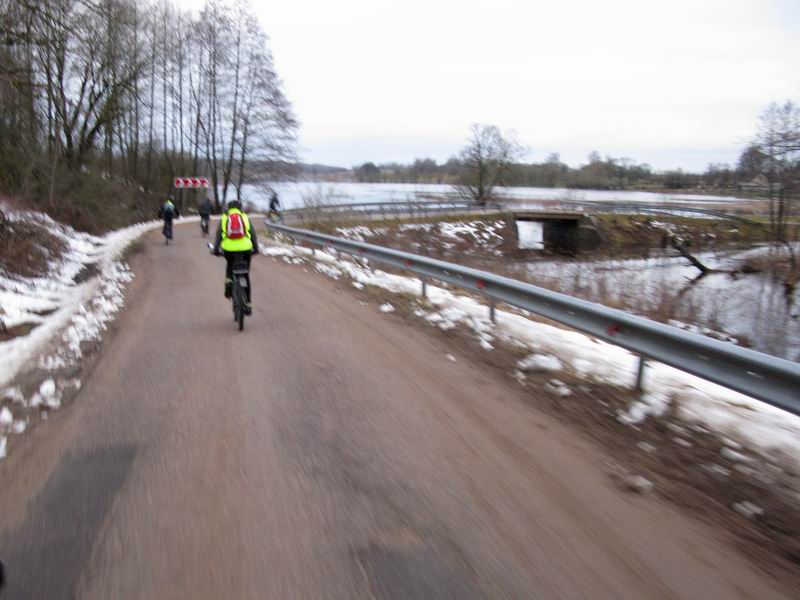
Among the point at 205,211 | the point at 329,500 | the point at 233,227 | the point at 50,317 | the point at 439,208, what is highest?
the point at 439,208

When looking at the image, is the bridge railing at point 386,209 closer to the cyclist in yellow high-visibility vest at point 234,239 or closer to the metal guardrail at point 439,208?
the metal guardrail at point 439,208

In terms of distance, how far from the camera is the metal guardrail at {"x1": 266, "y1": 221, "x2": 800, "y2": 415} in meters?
4.16

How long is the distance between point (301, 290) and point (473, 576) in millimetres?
9722

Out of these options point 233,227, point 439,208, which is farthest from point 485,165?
point 233,227

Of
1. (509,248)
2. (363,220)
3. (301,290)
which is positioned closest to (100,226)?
(363,220)

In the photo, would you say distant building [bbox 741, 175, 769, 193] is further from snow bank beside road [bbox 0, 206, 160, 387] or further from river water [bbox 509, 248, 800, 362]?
snow bank beside road [bbox 0, 206, 160, 387]

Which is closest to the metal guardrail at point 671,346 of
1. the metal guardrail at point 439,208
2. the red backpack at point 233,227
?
the red backpack at point 233,227

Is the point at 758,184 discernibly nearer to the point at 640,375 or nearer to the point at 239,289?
the point at 640,375

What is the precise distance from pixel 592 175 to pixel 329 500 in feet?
303

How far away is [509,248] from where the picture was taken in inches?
1505

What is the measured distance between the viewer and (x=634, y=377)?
588 cm

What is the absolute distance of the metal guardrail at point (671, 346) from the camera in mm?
4156

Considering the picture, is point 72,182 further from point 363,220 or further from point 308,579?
point 308,579

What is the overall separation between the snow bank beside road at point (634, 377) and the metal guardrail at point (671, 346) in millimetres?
338
